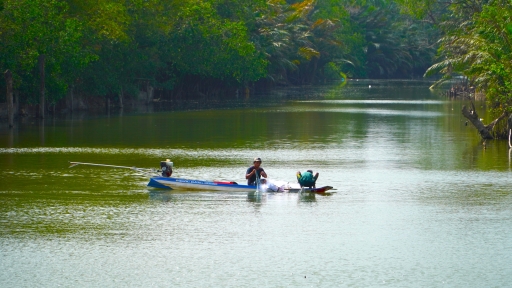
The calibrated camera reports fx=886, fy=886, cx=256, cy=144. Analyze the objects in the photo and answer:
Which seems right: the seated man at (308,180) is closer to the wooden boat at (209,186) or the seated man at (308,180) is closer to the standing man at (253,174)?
the wooden boat at (209,186)

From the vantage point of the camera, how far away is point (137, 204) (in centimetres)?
2467

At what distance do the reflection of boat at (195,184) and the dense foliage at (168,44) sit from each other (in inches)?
990

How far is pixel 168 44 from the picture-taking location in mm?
72500

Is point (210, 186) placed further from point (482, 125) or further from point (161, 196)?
point (482, 125)

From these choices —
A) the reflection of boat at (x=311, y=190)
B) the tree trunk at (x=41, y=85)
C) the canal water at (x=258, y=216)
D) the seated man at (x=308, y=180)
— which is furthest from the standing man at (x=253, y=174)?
the tree trunk at (x=41, y=85)

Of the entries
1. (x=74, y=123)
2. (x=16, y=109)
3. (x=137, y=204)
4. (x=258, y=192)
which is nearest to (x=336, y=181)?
(x=258, y=192)

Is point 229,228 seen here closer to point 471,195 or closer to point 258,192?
point 258,192

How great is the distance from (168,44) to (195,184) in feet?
156

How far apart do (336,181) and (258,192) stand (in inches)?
162

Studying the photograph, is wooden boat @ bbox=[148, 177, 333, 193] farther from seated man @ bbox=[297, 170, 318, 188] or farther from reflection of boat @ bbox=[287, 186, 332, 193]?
seated man @ bbox=[297, 170, 318, 188]

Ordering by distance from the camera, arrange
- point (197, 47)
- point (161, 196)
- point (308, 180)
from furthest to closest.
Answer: point (197, 47), point (308, 180), point (161, 196)

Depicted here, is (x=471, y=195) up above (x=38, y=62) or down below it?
below

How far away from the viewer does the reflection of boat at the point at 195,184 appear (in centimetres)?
2609

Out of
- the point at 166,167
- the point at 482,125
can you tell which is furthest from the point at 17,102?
the point at 166,167
